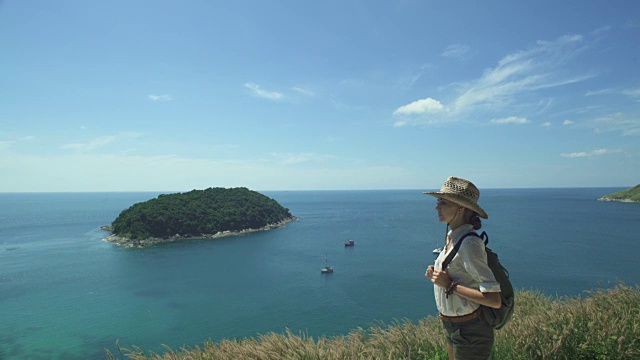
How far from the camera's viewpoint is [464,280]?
2816mm

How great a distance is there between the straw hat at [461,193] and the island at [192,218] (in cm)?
6923

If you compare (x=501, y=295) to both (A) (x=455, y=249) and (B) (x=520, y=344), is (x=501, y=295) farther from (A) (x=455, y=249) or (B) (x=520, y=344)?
(B) (x=520, y=344)

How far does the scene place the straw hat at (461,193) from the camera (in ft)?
9.60

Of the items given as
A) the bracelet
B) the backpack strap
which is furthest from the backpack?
the bracelet

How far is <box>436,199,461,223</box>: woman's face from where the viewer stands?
3016 millimetres

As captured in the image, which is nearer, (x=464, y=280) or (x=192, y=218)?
(x=464, y=280)

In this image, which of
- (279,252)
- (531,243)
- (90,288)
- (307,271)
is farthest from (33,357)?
(531,243)

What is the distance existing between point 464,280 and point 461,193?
721mm

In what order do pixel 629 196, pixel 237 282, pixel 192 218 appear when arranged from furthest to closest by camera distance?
pixel 629 196, pixel 192 218, pixel 237 282

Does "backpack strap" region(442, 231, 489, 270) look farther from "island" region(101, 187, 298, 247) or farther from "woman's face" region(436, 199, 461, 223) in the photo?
"island" region(101, 187, 298, 247)

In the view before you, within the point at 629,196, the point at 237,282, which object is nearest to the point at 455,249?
the point at 237,282

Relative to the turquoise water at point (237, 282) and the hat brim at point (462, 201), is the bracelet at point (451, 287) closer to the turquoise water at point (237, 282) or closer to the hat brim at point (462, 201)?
A: the hat brim at point (462, 201)

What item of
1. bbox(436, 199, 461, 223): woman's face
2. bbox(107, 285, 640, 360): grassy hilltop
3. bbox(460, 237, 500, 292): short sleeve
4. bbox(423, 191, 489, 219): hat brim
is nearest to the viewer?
bbox(460, 237, 500, 292): short sleeve

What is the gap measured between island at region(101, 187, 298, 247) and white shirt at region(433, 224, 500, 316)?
6914 cm
